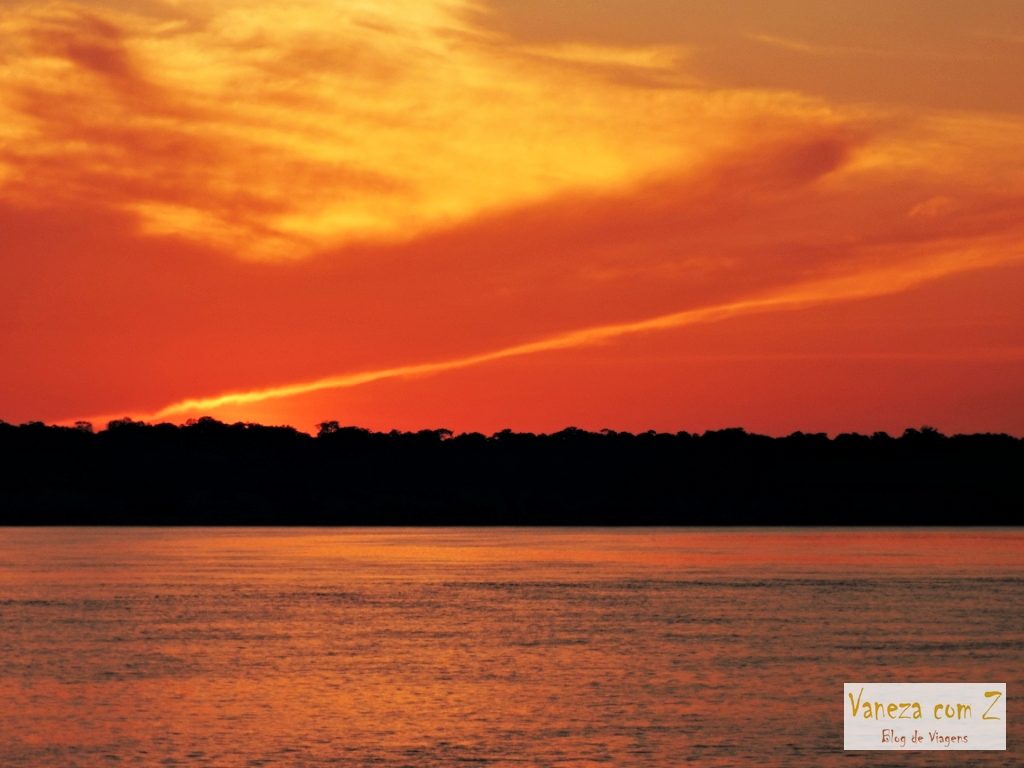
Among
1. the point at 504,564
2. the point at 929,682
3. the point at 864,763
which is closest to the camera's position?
the point at 864,763

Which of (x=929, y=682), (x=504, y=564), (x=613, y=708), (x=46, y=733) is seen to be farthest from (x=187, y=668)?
(x=504, y=564)

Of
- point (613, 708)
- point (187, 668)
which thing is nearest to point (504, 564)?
point (187, 668)

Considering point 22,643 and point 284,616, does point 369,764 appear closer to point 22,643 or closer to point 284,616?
point 22,643

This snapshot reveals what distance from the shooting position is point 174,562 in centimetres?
17712

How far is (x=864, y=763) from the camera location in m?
44.3

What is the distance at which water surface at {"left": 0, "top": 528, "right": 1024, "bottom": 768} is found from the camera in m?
47.3

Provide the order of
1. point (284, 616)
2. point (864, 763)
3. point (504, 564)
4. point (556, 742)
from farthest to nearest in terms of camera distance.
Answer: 1. point (504, 564)
2. point (284, 616)
3. point (556, 742)
4. point (864, 763)

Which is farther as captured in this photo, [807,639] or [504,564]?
[504,564]

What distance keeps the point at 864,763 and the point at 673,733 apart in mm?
6998

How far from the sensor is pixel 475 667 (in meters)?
66.4

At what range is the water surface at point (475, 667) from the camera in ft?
155

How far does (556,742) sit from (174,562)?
445ft

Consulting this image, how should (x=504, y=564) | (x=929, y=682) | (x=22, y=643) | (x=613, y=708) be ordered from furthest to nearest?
(x=504, y=564)
(x=22, y=643)
(x=929, y=682)
(x=613, y=708)

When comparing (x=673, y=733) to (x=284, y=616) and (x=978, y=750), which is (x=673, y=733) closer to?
(x=978, y=750)
